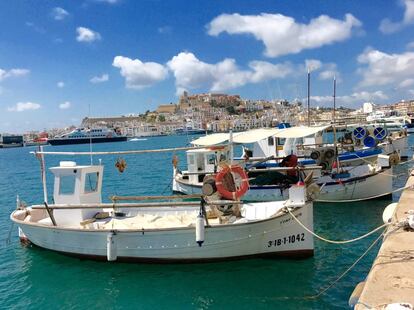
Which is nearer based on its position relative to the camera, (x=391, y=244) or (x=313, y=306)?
(x=391, y=244)

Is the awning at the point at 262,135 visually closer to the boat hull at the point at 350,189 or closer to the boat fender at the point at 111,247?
the boat hull at the point at 350,189

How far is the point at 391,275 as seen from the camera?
5605 mm

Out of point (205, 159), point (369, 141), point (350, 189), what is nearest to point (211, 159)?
point (205, 159)

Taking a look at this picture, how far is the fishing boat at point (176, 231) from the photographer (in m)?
11.9

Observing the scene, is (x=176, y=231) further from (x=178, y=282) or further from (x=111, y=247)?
(x=111, y=247)

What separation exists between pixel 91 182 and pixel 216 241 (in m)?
5.73

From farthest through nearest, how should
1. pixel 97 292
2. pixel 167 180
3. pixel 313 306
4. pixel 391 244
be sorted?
pixel 167 180, pixel 97 292, pixel 313 306, pixel 391 244

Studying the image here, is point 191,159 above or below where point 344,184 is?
above

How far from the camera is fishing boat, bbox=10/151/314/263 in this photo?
11945 millimetres

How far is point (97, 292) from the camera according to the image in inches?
441

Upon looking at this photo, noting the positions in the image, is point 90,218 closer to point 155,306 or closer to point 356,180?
point 155,306

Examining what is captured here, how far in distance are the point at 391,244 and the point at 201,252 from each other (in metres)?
6.47

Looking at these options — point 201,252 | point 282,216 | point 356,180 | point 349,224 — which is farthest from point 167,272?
point 356,180

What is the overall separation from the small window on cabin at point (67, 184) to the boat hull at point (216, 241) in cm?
199
